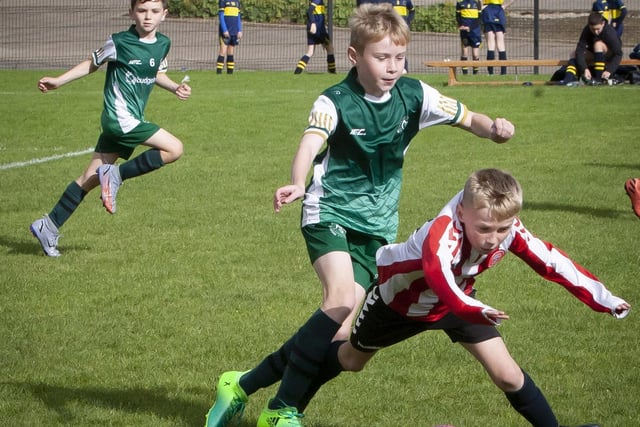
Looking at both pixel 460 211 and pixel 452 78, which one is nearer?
pixel 460 211

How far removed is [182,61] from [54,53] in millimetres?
4655

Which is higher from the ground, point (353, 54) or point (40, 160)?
point (353, 54)

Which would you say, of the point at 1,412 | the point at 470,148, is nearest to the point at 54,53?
the point at 470,148

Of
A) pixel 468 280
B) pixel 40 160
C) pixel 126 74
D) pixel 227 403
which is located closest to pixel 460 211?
pixel 468 280

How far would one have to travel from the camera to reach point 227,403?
450 centimetres

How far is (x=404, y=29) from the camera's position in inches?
181

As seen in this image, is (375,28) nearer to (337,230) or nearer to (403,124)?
(403,124)

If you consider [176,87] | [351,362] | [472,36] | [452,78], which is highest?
[472,36]

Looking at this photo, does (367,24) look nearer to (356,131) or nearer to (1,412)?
(356,131)

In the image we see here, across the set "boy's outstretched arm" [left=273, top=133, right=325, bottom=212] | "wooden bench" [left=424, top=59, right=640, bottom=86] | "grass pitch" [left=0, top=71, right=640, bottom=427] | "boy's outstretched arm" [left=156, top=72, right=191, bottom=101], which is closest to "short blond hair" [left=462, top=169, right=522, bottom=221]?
"boy's outstretched arm" [left=273, top=133, right=325, bottom=212]

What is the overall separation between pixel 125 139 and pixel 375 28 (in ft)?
13.6

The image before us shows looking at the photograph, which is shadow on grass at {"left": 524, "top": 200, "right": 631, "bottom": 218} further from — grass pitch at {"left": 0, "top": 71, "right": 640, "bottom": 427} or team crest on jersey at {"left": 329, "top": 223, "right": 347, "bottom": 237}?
team crest on jersey at {"left": 329, "top": 223, "right": 347, "bottom": 237}

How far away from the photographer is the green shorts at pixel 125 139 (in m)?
8.20

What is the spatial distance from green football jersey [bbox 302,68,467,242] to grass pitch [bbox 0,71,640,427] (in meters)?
0.95
